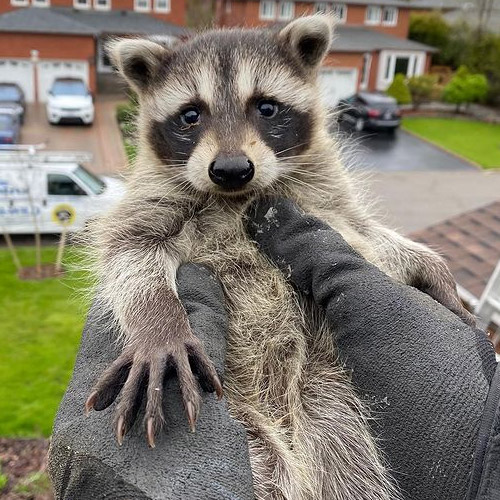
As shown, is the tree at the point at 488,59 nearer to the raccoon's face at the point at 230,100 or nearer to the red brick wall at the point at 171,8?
the red brick wall at the point at 171,8

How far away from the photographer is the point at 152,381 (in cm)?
264

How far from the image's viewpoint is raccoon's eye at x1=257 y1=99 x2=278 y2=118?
395cm

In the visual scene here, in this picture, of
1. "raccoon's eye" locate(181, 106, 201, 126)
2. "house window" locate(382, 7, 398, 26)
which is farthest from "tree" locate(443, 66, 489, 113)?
"raccoon's eye" locate(181, 106, 201, 126)

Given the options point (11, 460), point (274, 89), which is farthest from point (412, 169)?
point (274, 89)

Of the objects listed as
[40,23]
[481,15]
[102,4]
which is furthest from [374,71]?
[40,23]

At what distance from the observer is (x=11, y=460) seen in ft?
31.1

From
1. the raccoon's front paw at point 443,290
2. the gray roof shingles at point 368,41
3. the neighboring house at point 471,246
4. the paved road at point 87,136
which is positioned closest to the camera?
the raccoon's front paw at point 443,290

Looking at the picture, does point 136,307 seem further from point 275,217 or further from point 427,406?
point 427,406

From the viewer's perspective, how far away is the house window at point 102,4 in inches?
1681

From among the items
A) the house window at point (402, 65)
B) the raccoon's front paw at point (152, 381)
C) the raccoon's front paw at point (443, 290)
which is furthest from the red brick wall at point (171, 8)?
the raccoon's front paw at point (152, 381)

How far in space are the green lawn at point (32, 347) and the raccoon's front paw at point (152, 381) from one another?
621cm

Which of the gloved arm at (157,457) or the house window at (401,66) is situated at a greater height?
the gloved arm at (157,457)

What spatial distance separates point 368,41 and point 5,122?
2737cm

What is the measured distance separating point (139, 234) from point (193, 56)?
4.04 feet
